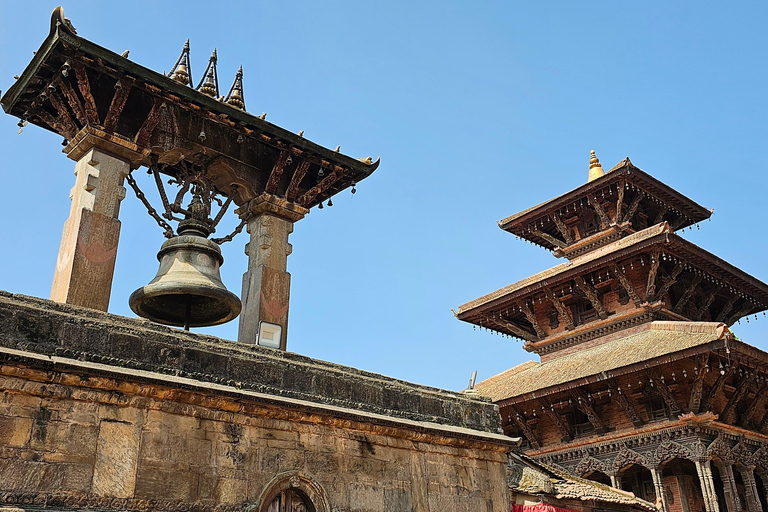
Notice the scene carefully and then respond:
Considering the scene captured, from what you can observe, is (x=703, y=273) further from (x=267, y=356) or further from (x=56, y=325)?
(x=56, y=325)

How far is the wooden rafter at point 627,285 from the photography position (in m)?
22.5

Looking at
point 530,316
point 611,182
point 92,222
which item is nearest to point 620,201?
point 611,182

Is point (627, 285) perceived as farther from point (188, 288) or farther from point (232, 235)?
point (188, 288)

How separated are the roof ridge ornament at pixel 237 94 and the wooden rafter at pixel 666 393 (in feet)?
42.8

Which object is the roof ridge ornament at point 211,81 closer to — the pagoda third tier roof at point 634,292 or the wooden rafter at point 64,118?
the wooden rafter at point 64,118

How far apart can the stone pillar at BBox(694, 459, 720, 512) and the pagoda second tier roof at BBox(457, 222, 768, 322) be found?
261 inches

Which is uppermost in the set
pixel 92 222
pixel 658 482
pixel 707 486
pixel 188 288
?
pixel 92 222

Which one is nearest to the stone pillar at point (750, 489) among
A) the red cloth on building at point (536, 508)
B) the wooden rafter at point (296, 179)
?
the red cloth on building at point (536, 508)

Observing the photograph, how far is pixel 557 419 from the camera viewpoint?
2114 cm

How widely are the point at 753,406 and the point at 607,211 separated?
911 cm

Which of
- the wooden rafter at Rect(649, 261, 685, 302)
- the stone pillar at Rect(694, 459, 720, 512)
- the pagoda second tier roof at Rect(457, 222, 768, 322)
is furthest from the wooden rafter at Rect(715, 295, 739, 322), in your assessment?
the stone pillar at Rect(694, 459, 720, 512)

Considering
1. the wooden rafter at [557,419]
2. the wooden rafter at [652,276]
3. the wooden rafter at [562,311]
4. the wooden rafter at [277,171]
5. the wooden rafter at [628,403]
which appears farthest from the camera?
the wooden rafter at [562,311]

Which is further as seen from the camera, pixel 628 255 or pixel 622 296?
pixel 622 296

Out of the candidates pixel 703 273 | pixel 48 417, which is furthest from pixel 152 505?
pixel 703 273
